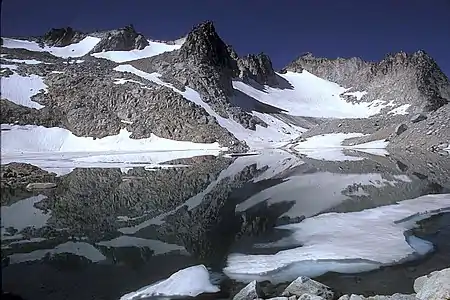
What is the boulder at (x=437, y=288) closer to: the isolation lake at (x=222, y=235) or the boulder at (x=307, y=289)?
the isolation lake at (x=222, y=235)

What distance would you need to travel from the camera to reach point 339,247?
38.0 feet

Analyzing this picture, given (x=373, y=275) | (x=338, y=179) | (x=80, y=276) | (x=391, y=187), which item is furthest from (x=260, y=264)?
(x=338, y=179)

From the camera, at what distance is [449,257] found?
10586 millimetres

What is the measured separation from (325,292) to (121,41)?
118 meters

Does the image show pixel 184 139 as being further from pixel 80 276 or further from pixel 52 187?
pixel 80 276

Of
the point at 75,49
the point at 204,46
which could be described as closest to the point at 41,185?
the point at 204,46

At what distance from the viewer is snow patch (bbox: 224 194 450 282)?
9.89 metres

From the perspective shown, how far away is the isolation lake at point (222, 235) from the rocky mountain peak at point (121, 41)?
97873 mm

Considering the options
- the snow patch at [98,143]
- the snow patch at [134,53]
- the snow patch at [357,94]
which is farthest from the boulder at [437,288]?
the snow patch at [357,94]

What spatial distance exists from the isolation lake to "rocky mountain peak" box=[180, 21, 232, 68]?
77.2 metres

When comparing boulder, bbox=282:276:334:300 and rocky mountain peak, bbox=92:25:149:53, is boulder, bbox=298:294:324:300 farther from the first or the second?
rocky mountain peak, bbox=92:25:149:53

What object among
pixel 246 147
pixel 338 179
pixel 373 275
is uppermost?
pixel 246 147

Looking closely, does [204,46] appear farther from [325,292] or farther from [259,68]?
[325,292]

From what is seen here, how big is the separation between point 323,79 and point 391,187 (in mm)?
165865
